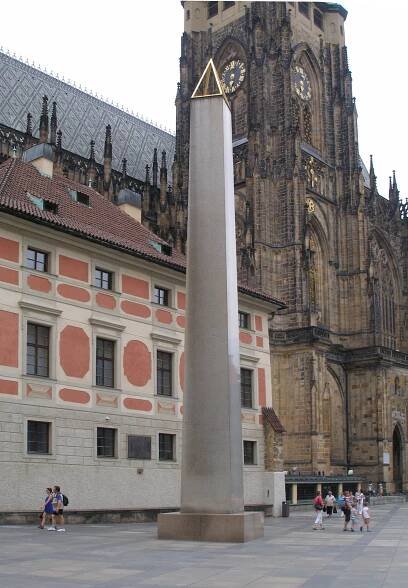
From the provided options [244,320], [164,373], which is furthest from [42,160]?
[244,320]

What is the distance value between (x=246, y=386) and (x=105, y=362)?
321 inches

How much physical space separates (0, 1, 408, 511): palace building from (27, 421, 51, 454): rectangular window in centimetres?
6

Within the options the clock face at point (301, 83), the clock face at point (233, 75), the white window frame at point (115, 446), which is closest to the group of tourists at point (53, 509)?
the white window frame at point (115, 446)

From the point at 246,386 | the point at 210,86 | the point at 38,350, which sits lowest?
the point at 246,386

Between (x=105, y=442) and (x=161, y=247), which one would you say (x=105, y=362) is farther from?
(x=161, y=247)

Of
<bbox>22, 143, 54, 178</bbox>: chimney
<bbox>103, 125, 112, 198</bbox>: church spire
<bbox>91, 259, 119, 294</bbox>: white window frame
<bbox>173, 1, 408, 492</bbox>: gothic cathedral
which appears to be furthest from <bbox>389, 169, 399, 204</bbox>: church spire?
<bbox>91, 259, 119, 294</bbox>: white window frame

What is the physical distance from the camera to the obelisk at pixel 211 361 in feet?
64.7

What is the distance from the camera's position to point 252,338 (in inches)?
1471

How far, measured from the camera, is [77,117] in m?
70.1

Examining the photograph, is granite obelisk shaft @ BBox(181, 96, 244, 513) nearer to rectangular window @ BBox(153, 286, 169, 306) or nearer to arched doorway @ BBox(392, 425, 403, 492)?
rectangular window @ BBox(153, 286, 169, 306)

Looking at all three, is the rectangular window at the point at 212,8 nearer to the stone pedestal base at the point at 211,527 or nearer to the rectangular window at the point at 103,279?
the rectangular window at the point at 103,279

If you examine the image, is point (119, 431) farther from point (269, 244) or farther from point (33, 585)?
point (269, 244)

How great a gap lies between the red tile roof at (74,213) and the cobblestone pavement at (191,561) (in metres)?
10.1

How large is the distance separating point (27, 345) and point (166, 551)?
38.6 feet
